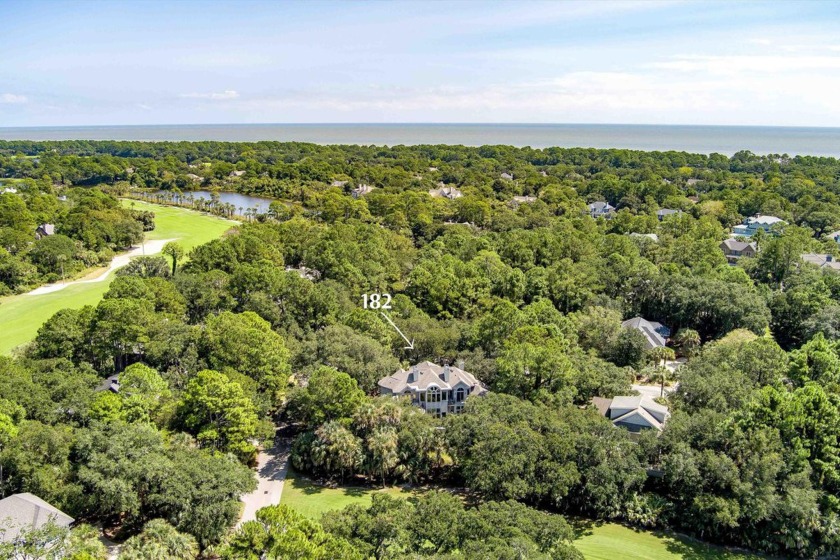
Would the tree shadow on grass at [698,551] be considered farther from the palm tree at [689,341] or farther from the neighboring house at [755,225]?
the neighboring house at [755,225]

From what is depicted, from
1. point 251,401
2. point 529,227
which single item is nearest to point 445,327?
point 251,401

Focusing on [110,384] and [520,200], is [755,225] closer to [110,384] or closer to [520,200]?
[520,200]

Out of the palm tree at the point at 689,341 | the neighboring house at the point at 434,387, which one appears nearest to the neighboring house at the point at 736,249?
the palm tree at the point at 689,341

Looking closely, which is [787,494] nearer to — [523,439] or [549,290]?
[523,439]

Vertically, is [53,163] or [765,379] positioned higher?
[53,163]

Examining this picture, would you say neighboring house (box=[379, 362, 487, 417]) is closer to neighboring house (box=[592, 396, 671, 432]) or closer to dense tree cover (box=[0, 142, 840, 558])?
dense tree cover (box=[0, 142, 840, 558])

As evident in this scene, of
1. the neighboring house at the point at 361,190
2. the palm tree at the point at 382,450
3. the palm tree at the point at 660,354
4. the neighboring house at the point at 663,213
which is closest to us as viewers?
the palm tree at the point at 382,450
